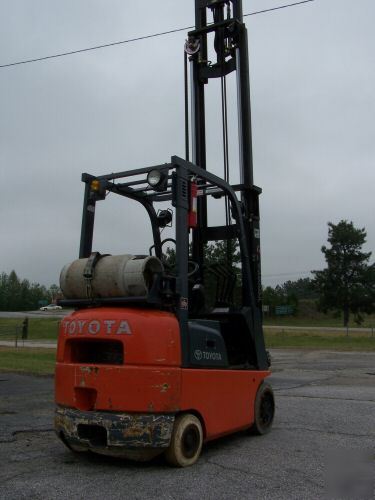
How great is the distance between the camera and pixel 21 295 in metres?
140

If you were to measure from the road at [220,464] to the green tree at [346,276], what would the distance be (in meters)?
58.6

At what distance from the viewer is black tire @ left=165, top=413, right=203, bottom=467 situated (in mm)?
5367

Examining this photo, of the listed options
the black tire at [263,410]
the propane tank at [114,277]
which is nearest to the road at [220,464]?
the black tire at [263,410]

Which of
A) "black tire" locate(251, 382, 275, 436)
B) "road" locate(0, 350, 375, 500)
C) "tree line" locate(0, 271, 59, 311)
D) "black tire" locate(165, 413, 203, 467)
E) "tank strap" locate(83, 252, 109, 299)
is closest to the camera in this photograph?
"road" locate(0, 350, 375, 500)

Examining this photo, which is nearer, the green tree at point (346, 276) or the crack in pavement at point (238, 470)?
the crack in pavement at point (238, 470)

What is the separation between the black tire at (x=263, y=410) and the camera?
687 cm

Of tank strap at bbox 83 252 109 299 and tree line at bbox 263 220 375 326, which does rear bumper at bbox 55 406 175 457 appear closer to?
tank strap at bbox 83 252 109 299

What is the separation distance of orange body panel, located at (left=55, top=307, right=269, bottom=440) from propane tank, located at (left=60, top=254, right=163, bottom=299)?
0.19 metres

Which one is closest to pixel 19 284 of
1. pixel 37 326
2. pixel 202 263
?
pixel 37 326

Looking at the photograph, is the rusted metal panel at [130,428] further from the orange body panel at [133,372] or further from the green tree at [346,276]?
the green tree at [346,276]

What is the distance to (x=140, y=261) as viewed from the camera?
552 cm

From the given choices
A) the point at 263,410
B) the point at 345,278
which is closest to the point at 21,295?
the point at 345,278

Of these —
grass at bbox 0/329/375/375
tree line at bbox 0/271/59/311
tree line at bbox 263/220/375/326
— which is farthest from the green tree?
tree line at bbox 0/271/59/311

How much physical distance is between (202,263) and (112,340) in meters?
2.48
